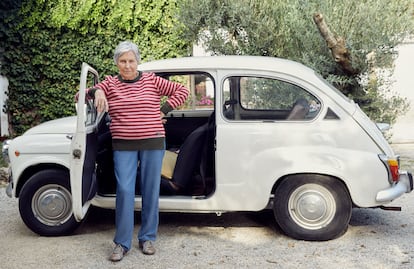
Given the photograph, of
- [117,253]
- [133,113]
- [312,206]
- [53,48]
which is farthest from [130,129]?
[53,48]

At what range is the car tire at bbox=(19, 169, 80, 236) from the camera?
197 inches

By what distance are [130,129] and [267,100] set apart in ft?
5.15

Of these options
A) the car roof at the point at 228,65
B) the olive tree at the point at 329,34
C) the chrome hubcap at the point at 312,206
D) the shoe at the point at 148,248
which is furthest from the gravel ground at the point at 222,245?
the olive tree at the point at 329,34

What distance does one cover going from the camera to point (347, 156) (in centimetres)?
474

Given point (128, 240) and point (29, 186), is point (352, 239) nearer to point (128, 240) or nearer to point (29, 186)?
point (128, 240)

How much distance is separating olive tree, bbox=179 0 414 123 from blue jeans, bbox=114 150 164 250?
425cm

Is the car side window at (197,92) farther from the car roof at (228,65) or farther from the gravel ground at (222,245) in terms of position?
the gravel ground at (222,245)

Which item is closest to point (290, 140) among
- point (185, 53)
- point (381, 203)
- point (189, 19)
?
point (381, 203)

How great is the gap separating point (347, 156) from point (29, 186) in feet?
10.3

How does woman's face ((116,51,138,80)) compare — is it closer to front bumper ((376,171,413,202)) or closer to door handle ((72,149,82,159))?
door handle ((72,149,82,159))

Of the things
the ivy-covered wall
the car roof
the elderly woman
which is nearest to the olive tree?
the ivy-covered wall

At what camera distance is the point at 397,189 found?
4.80 meters

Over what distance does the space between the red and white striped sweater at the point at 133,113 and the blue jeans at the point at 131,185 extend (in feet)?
0.32

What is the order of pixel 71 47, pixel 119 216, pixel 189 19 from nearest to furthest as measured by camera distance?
pixel 119 216 → pixel 189 19 → pixel 71 47
